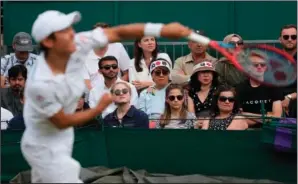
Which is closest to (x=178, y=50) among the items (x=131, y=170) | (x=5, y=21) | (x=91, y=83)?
(x=91, y=83)

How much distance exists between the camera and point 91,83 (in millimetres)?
9227

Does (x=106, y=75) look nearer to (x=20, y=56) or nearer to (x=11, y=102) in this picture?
(x=11, y=102)

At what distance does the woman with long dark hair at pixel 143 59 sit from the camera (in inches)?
364

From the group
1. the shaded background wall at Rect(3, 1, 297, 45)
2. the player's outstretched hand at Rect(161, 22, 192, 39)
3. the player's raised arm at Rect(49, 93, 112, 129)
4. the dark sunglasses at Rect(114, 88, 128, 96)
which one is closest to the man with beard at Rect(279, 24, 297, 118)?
the dark sunglasses at Rect(114, 88, 128, 96)

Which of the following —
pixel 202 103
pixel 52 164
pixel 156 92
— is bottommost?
pixel 52 164

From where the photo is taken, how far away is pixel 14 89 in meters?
8.74

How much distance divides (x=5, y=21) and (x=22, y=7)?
10.9 inches

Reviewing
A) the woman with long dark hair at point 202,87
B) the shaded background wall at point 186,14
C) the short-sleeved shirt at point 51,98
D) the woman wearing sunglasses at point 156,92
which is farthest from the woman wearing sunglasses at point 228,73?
the short-sleeved shirt at point 51,98

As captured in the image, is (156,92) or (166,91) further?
(156,92)

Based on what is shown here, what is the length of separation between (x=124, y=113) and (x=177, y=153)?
25.5 inches

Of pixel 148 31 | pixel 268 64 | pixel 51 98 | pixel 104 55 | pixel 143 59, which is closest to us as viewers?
pixel 51 98

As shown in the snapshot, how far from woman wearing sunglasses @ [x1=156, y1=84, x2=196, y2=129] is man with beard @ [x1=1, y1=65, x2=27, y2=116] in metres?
1.41

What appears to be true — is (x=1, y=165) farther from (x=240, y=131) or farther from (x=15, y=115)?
(x=240, y=131)

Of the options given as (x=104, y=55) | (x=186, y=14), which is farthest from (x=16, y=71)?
(x=186, y=14)
